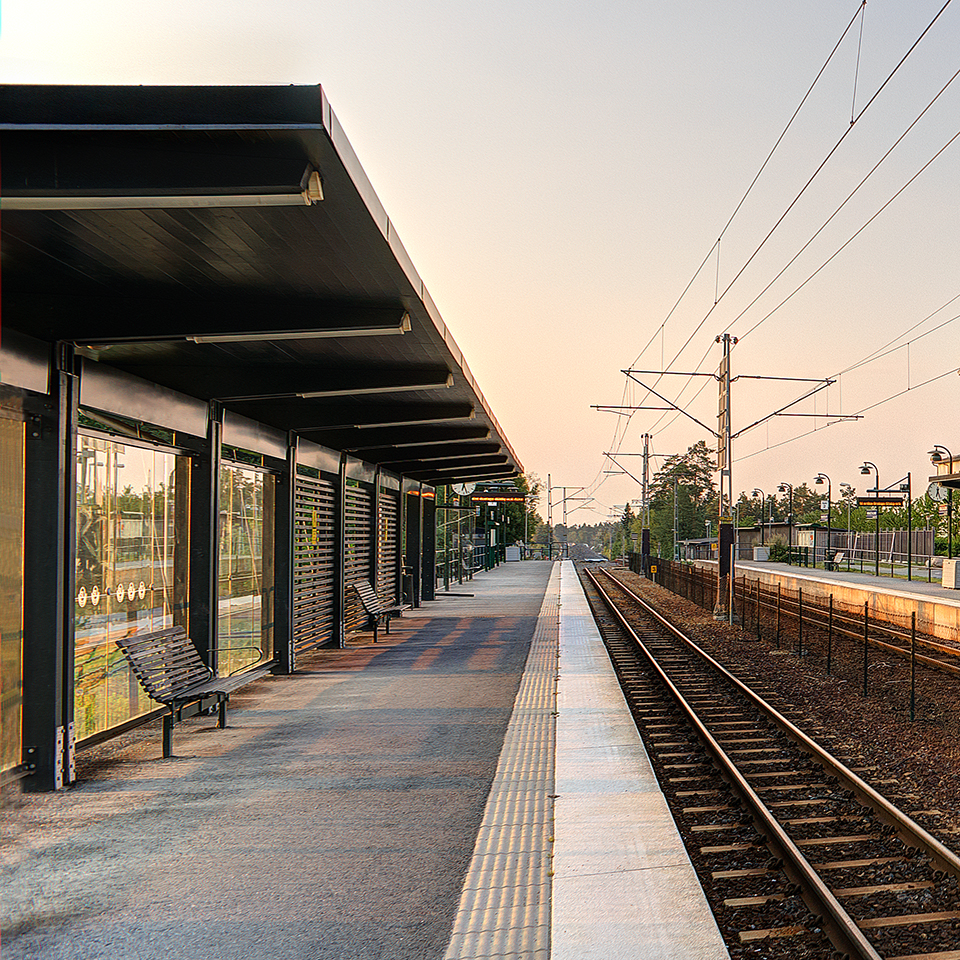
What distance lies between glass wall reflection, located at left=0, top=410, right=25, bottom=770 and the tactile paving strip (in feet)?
10.9

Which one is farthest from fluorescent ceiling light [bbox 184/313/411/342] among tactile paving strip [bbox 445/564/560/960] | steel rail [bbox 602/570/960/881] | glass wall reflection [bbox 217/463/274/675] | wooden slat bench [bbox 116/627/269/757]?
steel rail [bbox 602/570/960/881]

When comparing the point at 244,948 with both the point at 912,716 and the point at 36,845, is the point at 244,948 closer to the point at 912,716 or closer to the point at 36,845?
the point at 36,845

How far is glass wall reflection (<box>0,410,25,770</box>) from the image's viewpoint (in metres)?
5.76

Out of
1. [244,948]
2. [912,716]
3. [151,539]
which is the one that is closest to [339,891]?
[244,948]

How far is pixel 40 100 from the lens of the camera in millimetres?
3764

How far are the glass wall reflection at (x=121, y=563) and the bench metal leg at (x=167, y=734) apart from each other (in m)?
0.65

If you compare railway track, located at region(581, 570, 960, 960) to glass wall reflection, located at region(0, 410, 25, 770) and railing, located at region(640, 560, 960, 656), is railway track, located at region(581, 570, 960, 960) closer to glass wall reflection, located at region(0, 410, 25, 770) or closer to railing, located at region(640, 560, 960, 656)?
railing, located at region(640, 560, 960, 656)

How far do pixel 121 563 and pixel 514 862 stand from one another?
451 centimetres

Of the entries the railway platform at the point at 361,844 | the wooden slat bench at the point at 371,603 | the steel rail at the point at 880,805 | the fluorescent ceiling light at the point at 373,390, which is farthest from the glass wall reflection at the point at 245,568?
the steel rail at the point at 880,805

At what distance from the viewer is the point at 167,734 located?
6.91 metres

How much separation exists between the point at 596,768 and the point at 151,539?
460 cm

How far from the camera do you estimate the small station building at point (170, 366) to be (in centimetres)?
398

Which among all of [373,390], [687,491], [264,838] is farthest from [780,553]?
[687,491]

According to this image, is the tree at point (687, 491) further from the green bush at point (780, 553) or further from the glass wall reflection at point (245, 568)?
the glass wall reflection at point (245, 568)
